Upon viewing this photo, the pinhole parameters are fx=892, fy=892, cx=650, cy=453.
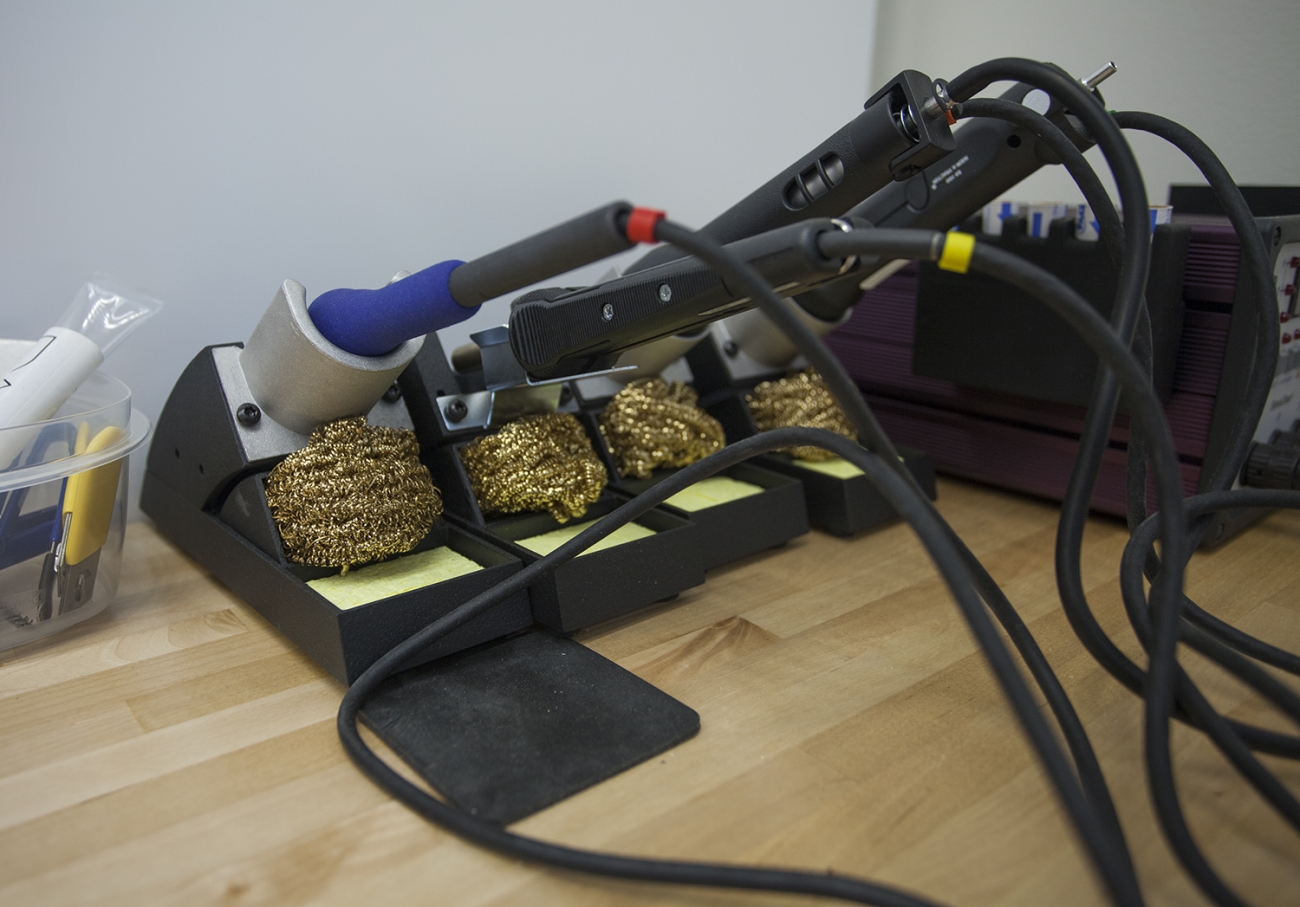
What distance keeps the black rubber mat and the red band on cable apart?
21 cm

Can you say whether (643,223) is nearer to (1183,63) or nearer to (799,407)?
(799,407)

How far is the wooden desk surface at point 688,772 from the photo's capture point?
0.31 meters

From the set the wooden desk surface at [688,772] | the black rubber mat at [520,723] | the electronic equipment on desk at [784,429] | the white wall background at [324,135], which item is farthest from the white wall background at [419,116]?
the black rubber mat at [520,723]

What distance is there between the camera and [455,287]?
0.39 m

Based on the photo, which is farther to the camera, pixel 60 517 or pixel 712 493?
pixel 712 493

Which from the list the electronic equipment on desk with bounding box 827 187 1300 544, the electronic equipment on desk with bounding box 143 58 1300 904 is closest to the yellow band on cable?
the electronic equipment on desk with bounding box 143 58 1300 904

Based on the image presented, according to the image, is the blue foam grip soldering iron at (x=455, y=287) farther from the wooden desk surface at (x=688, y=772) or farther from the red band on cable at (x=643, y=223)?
the wooden desk surface at (x=688, y=772)

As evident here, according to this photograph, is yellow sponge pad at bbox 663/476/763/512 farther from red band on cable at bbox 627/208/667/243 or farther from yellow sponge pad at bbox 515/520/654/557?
red band on cable at bbox 627/208/667/243

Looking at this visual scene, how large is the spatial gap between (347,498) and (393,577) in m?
0.05

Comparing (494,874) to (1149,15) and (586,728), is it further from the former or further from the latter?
(1149,15)

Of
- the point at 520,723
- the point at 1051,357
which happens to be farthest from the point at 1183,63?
the point at 520,723

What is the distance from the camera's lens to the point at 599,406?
626 mm

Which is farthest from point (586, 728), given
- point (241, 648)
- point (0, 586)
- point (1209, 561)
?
point (1209, 561)

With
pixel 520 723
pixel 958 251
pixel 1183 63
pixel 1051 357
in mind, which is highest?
pixel 1183 63
